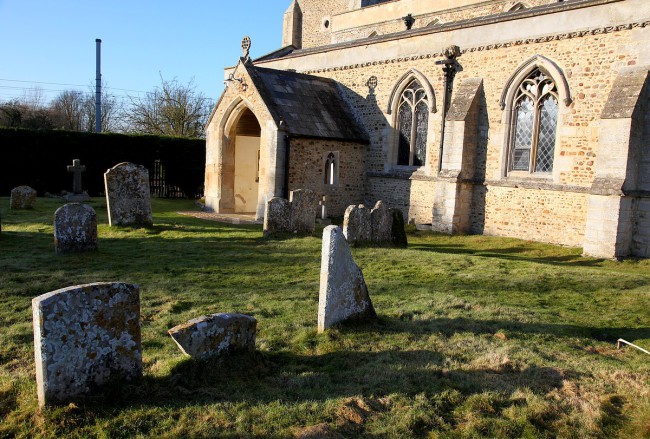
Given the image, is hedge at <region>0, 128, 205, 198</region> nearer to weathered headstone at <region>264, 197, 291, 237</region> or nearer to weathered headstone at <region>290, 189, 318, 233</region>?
weathered headstone at <region>264, 197, 291, 237</region>

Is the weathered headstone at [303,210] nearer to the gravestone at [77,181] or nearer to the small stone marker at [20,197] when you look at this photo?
the small stone marker at [20,197]

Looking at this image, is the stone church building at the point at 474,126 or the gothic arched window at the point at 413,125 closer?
the stone church building at the point at 474,126

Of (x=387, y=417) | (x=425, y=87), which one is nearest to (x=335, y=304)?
(x=387, y=417)

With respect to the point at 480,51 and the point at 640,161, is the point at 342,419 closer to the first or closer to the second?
the point at 640,161

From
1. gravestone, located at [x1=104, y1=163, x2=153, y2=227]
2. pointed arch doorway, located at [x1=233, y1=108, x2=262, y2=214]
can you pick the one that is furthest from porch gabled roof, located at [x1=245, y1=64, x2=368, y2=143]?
gravestone, located at [x1=104, y1=163, x2=153, y2=227]

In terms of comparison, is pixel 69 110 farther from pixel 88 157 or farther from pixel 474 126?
pixel 474 126

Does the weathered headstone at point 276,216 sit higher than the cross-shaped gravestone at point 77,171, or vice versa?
the cross-shaped gravestone at point 77,171

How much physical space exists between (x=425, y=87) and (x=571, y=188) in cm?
567

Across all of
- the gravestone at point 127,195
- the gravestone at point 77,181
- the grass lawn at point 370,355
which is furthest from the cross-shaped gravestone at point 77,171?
the grass lawn at point 370,355

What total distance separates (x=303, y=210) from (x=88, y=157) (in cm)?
1351

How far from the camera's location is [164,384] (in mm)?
4461

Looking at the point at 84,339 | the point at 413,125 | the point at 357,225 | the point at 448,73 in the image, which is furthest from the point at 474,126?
the point at 84,339

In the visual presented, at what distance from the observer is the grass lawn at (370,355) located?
399 cm

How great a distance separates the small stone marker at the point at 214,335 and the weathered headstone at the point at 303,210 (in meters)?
7.32
